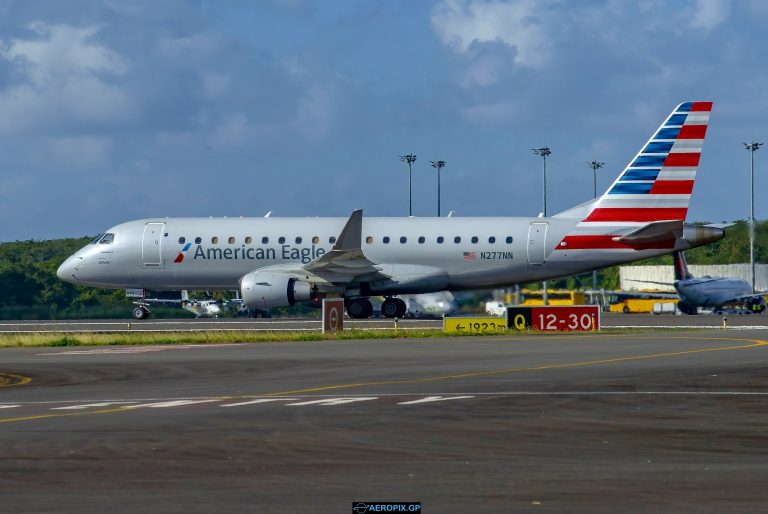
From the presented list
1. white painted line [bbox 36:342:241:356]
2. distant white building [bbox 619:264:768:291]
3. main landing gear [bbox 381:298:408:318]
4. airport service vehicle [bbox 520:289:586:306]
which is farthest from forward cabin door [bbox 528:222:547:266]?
distant white building [bbox 619:264:768:291]

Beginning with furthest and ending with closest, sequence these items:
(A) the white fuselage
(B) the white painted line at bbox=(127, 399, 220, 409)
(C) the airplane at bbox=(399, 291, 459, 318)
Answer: (C) the airplane at bbox=(399, 291, 459, 318) < (A) the white fuselage < (B) the white painted line at bbox=(127, 399, 220, 409)

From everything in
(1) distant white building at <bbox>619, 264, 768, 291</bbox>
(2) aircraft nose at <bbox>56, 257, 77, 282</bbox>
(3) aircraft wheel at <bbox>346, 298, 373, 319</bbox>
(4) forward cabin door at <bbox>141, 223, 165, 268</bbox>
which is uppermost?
(1) distant white building at <bbox>619, 264, 768, 291</bbox>

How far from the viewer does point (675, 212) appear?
183 feet

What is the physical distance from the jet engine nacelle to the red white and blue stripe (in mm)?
11824

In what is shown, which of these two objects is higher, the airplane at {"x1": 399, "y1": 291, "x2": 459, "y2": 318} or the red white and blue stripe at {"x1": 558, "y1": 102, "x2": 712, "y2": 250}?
the red white and blue stripe at {"x1": 558, "y1": 102, "x2": 712, "y2": 250}

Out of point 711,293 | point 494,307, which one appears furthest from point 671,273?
point 494,307

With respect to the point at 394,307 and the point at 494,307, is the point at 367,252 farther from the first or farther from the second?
the point at 494,307

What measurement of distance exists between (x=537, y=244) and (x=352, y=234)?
27.2ft

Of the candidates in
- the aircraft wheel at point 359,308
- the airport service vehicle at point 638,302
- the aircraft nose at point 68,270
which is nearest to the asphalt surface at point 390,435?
the aircraft wheel at point 359,308

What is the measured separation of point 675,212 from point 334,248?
1519 cm

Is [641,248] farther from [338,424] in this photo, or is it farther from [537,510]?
[537,510]

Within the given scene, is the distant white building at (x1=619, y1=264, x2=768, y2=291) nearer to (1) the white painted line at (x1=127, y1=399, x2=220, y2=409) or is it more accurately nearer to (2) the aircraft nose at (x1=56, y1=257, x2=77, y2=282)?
(2) the aircraft nose at (x1=56, y1=257, x2=77, y2=282)

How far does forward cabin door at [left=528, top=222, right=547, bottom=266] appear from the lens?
56.0 m

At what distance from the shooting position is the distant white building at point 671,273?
109m
